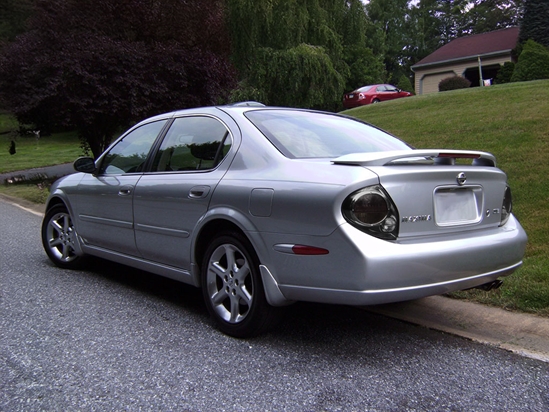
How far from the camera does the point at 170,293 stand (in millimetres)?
4930

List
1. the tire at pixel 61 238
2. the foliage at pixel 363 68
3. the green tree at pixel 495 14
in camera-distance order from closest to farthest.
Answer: the tire at pixel 61 238
the foliage at pixel 363 68
the green tree at pixel 495 14

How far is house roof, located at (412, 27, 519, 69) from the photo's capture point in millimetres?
34875

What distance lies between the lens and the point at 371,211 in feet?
10.1

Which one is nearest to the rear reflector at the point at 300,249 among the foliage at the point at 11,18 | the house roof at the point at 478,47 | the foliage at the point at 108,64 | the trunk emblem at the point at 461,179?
the trunk emblem at the point at 461,179

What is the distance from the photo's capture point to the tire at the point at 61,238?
561cm

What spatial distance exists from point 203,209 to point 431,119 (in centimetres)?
984

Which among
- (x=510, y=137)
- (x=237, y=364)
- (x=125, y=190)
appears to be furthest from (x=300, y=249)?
(x=510, y=137)

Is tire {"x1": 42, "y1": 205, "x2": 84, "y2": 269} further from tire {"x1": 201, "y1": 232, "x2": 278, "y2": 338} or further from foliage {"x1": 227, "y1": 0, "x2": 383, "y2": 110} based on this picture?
foliage {"x1": 227, "y1": 0, "x2": 383, "y2": 110}

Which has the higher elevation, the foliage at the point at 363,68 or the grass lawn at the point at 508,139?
the foliage at the point at 363,68

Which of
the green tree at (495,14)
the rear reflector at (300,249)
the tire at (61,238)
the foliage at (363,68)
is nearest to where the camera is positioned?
the rear reflector at (300,249)

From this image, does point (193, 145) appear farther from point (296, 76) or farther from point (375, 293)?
point (296, 76)

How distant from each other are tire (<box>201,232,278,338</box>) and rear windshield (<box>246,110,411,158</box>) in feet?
2.32

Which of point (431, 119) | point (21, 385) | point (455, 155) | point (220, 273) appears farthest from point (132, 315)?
point (431, 119)

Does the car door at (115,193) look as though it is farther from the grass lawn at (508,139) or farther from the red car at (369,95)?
the red car at (369,95)
